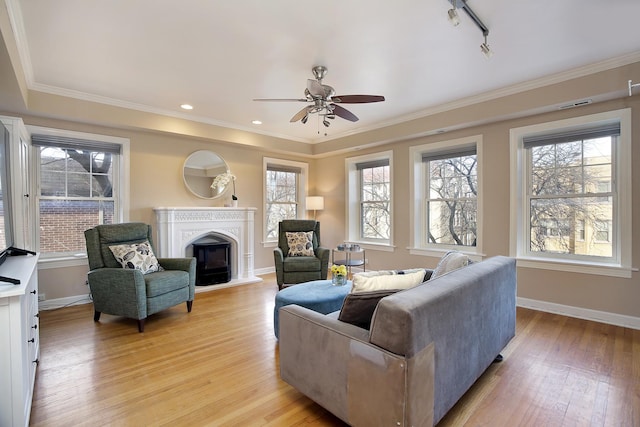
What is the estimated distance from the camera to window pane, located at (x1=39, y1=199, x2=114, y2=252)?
3.86 meters

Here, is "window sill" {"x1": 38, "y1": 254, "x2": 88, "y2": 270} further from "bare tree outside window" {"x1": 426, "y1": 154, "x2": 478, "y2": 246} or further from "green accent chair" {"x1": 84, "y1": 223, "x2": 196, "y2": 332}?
"bare tree outside window" {"x1": 426, "y1": 154, "x2": 478, "y2": 246}

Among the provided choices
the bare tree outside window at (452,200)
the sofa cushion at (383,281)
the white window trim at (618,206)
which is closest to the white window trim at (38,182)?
the sofa cushion at (383,281)

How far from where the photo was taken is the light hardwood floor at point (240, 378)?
6.05 feet

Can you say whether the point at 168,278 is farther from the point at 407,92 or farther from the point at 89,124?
the point at 407,92

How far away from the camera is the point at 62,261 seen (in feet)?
12.8

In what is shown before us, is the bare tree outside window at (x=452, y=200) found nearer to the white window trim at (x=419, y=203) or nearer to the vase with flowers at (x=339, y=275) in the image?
the white window trim at (x=419, y=203)

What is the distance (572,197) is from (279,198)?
4510 millimetres

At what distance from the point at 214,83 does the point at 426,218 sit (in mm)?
3587

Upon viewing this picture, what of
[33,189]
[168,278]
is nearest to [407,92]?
[168,278]

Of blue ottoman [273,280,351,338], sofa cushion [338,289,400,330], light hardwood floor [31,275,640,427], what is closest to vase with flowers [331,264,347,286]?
blue ottoman [273,280,351,338]

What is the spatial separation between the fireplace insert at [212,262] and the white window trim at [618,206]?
4.12m

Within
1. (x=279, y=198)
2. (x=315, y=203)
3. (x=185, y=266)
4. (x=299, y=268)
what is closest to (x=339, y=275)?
(x=299, y=268)

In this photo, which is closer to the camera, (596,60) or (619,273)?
(596,60)

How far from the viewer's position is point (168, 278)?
11.2ft
